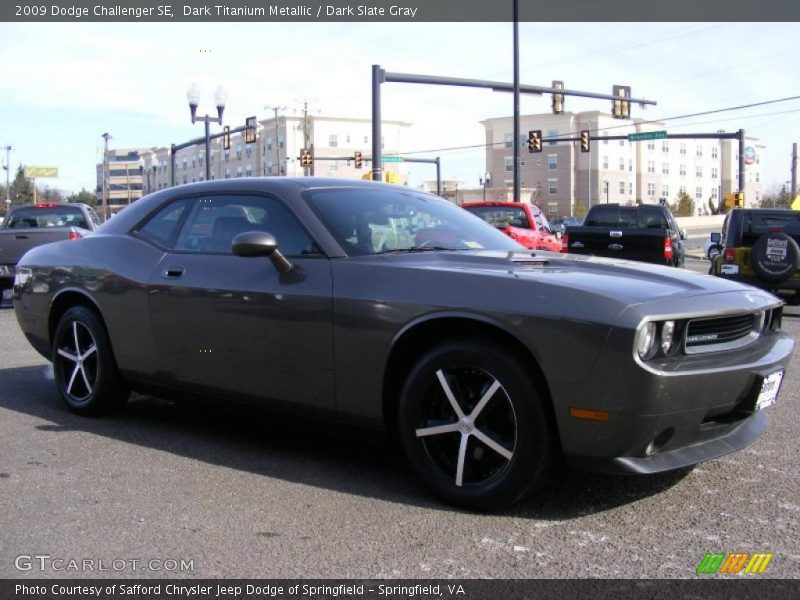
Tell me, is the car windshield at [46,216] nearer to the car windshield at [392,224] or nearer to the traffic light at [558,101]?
the car windshield at [392,224]

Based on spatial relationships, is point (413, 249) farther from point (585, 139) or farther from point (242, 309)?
point (585, 139)

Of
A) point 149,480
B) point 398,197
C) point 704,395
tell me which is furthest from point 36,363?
point 704,395

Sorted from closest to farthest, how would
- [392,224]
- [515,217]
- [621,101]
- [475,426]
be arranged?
[475,426] < [392,224] < [515,217] < [621,101]

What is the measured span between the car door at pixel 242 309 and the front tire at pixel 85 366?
58cm

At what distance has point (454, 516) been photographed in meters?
3.47

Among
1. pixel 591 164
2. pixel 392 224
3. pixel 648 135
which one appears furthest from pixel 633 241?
pixel 591 164

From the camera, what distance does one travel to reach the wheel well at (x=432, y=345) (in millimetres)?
3367

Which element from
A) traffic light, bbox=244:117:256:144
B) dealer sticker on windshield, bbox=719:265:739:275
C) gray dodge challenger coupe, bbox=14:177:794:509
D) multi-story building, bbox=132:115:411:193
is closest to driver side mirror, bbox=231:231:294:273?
gray dodge challenger coupe, bbox=14:177:794:509

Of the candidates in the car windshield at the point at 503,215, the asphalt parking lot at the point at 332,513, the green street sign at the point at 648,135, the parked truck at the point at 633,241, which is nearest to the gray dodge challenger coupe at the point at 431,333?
the asphalt parking lot at the point at 332,513

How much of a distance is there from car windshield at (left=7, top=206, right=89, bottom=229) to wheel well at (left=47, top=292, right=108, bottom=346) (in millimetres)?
9668

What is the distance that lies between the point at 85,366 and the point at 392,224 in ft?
7.84

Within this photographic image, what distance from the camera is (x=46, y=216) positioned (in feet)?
47.9

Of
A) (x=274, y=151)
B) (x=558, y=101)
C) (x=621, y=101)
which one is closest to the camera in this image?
(x=558, y=101)

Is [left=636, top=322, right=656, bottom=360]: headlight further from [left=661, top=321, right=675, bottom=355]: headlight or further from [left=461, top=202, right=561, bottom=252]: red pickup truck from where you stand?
[left=461, top=202, right=561, bottom=252]: red pickup truck
